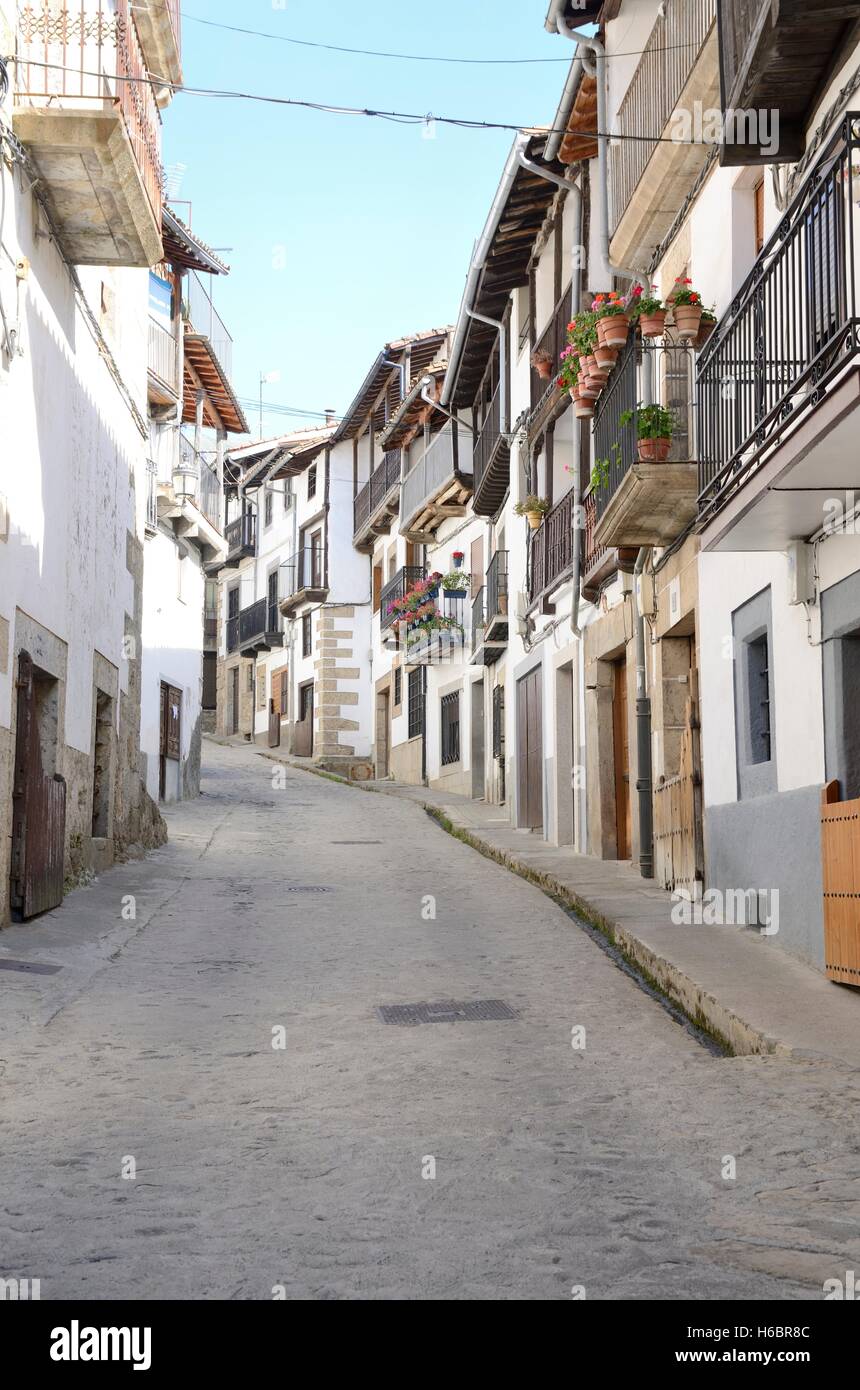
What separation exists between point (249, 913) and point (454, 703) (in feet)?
52.4

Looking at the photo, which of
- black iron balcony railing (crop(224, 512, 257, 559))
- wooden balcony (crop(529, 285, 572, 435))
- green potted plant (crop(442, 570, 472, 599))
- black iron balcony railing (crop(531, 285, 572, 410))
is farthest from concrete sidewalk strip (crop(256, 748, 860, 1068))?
black iron balcony railing (crop(224, 512, 257, 559))

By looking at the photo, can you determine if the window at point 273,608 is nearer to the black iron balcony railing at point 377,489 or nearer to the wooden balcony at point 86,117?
the black iron balcony railing at point 377,489

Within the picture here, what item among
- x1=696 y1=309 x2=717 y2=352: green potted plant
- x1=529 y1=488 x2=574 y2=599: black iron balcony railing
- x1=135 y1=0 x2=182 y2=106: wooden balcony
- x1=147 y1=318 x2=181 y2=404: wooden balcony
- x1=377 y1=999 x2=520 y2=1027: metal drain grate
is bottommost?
x1=377 y1=999 x2=520 y2=1027: metal drain grate

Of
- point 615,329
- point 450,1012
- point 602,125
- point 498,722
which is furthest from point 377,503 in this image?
point 450,1012

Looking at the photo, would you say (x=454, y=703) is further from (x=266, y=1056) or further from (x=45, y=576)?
(x=266, y=1056)

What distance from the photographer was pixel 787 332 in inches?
345

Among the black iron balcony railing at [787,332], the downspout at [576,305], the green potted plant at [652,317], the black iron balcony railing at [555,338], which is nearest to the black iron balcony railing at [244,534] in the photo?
the black iron balcony railing at [555,338]

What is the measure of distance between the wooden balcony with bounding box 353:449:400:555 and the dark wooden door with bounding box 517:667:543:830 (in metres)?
12.2

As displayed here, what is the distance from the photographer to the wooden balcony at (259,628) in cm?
4306

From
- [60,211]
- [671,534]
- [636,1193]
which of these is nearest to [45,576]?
[60,211]

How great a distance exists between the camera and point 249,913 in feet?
42.9

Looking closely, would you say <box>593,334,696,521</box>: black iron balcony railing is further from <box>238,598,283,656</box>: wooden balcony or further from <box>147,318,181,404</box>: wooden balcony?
<box>238,598,283,656</box>: wooden balcony

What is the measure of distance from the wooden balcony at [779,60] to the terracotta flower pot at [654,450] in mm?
2569

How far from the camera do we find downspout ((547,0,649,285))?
46.3 feet
